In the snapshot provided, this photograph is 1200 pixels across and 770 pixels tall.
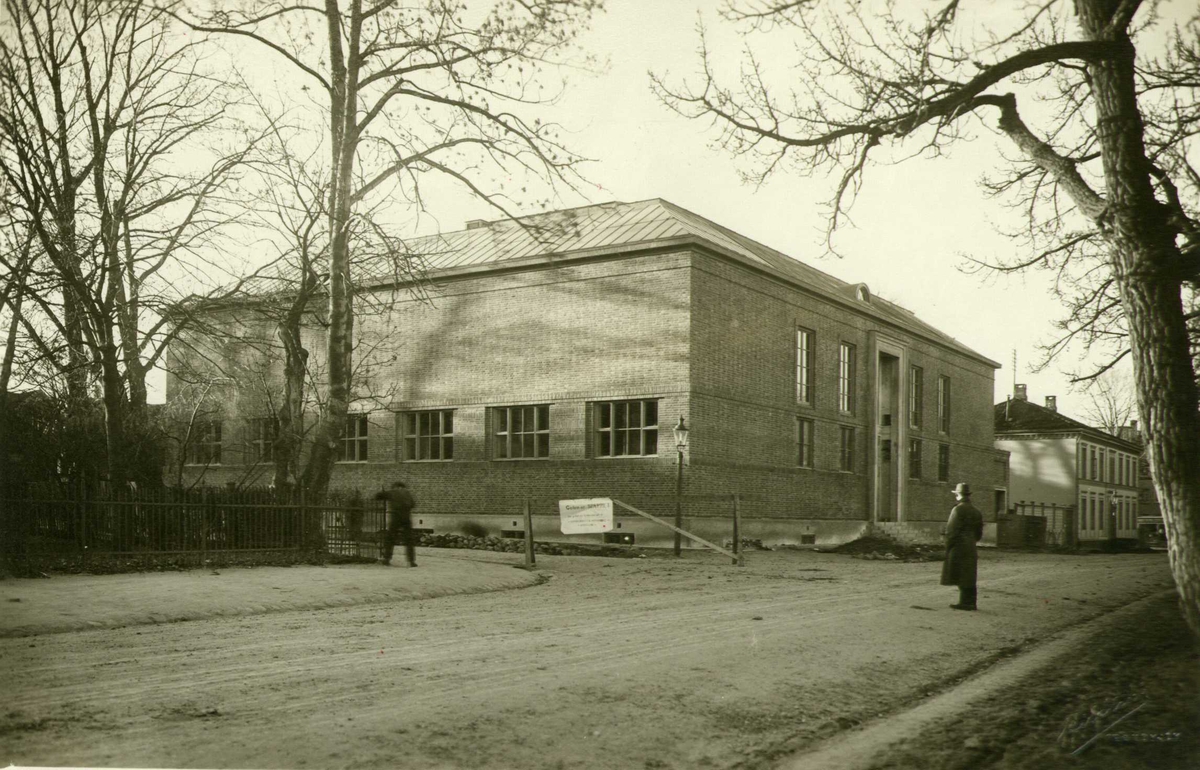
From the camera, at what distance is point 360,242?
19234mm

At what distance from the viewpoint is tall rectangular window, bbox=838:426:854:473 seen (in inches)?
1239

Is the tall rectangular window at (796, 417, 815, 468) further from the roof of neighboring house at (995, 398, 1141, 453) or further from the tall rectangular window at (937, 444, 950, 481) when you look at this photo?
the tall rectangular window at (937, 444, 950, 481)

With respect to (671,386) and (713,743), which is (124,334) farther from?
(713,743)

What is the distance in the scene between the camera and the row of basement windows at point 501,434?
25.2m

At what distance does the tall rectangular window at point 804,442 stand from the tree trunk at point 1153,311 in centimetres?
2151

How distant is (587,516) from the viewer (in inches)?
669

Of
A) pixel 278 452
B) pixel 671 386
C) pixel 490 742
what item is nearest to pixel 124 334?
pixel 278 452

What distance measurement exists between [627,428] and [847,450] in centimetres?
963

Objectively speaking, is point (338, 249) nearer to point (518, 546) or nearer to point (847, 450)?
point (518, 546)

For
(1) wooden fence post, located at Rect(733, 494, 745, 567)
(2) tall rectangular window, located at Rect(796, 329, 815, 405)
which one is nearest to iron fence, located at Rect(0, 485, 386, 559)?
(1) wooden fence post, located at Rect(733, 494, 745, 567)

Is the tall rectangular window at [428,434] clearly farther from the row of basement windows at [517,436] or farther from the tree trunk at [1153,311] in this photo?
the tree trunk at [1153,311]

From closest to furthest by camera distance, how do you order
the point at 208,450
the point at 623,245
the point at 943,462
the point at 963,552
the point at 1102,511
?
the point at 963,552, the point at 1102,511, the point at 623,245, the point at 208,450, the point at 943,462

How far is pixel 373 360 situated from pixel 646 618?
21.1m
